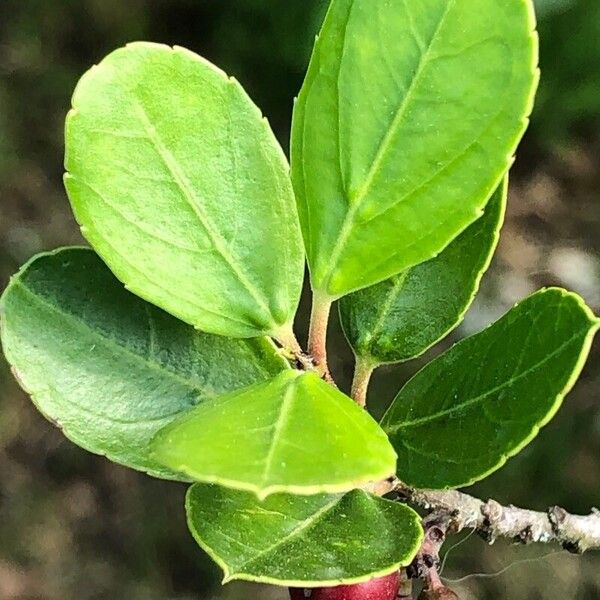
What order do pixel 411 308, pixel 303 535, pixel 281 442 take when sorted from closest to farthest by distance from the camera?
pixel 281 442, pixel 303 535, pixel 411 308

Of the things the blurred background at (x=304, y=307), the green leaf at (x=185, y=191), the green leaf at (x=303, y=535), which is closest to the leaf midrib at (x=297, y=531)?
the green leaf at (x=303, y=535)

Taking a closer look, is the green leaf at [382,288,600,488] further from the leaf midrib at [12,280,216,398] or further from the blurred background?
the blurred background

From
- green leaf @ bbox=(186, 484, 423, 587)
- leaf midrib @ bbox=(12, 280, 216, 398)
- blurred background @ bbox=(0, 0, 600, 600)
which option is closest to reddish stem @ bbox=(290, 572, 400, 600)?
green leaf @ bbox=(186, 484, 423, 587)

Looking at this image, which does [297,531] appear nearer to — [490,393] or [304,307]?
[490,393]

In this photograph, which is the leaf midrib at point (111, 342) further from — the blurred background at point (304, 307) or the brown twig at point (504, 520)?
the blurred background at point (304, 307)

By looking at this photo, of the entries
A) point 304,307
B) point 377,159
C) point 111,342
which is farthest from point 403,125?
point 304,307
